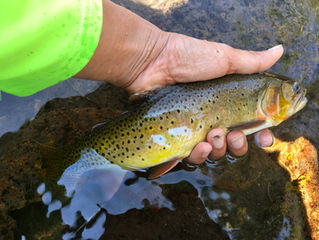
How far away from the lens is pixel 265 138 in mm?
2379

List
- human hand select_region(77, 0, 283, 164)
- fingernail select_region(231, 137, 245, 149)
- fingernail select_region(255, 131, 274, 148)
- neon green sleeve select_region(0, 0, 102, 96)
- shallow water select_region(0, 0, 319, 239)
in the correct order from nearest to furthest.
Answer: neon green sleeve select_region(0, 0, 102, 96), shallow water select_region(0, 0, 319, 239), human hand select_region(77, 0, 283, 164), fingernail select_region(231, 137, 245, 149), fingernail select_region(255, 131, 274, 148)

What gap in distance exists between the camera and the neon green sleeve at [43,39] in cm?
123

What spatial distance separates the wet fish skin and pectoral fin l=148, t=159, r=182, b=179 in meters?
0.04

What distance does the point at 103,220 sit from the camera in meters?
2.03

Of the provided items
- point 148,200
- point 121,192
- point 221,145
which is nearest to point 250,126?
point 221,145

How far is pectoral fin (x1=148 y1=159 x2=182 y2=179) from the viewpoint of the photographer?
82.6 inches

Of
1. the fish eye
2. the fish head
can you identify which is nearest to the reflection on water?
the fish head

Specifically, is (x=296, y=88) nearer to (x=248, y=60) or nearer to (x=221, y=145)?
(x=248, y=60)

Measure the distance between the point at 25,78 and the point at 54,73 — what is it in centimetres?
16

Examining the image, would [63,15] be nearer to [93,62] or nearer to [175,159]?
[93,62]

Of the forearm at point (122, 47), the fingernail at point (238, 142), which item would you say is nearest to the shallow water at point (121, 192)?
the fingernail at point (238, 142)

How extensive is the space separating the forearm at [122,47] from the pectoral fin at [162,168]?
852mm

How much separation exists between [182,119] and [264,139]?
0.86 meters

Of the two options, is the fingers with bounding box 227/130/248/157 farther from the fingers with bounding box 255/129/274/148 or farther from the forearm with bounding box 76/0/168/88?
the forearm with bounding box 76/0/168/88
